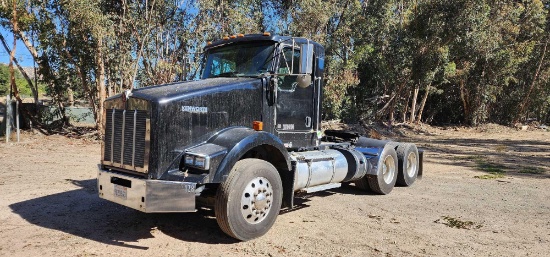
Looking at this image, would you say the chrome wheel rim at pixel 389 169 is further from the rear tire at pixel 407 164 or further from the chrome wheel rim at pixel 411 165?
the chrome wheel rim at pixel 411 165

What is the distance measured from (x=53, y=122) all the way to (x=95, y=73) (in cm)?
396

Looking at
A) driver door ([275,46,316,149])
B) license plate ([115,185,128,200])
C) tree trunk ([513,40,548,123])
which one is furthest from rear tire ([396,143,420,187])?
tree trunk ([513,40,548,123])

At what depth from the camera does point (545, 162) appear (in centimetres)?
1406

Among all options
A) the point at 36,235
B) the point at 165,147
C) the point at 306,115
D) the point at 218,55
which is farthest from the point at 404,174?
the point at 36,235

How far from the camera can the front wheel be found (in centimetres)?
489


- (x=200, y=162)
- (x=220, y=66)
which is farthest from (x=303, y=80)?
(x=200, y=162)

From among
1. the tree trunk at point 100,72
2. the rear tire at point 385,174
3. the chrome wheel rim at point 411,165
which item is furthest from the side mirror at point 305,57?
the tree trunk at point 100,72

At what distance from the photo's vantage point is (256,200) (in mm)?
5215

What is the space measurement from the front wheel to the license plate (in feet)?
3.37

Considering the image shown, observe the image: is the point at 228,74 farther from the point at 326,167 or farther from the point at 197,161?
the point at 326,167

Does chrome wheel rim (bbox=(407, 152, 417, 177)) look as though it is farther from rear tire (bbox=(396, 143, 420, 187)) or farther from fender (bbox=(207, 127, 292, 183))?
fender (bbox=(207, 127, 292, 183))

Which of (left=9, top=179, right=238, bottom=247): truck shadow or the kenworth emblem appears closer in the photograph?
the kenworth emblem

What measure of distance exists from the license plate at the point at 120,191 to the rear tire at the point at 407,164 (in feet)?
20.1

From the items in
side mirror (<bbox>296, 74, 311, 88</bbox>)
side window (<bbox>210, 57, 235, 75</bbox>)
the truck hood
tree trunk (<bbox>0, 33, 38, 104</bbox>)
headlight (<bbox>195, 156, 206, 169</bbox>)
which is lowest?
headlight (<bbox>195, 156, 206, 169</bbox>)
